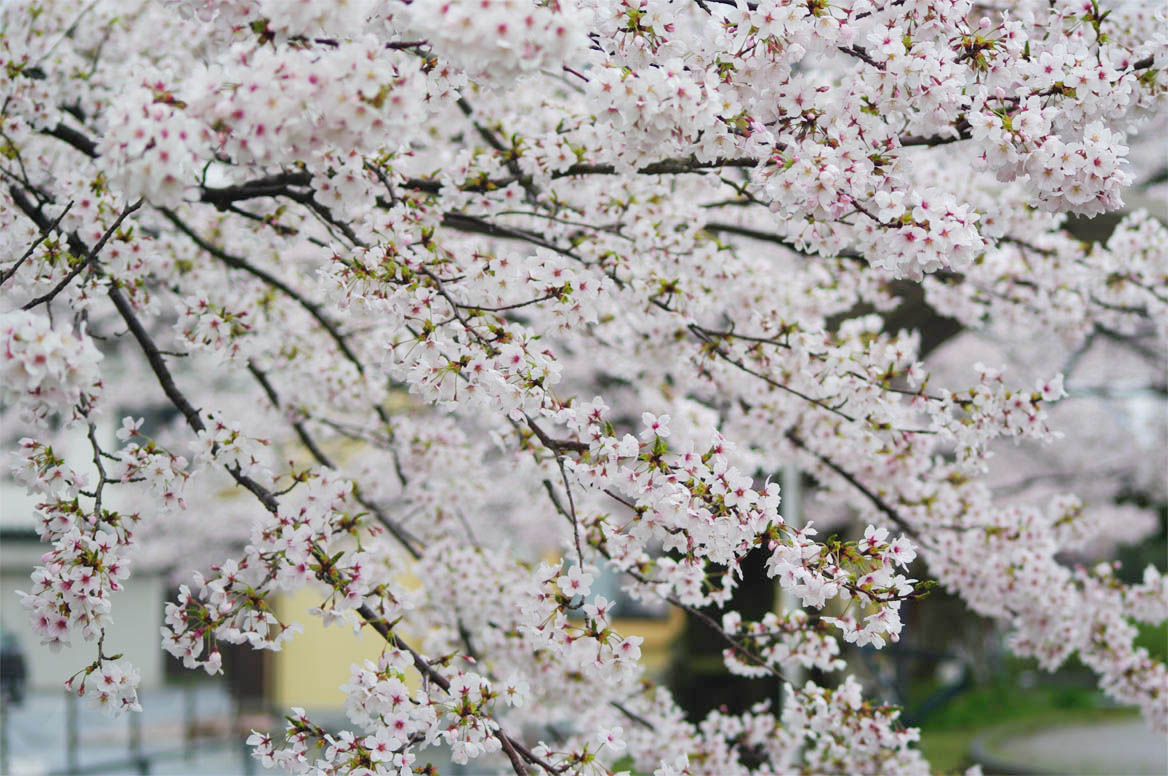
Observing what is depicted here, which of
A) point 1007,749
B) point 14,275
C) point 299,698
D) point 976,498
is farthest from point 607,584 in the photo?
point 14,275

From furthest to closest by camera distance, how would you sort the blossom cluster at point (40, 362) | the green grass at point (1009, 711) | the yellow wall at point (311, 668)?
the yellow wall at point (311, 668)
the green grass at point (1009, 711)
the blossom cluster at point (40, 362)

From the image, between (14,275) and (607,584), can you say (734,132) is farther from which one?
(607,584)

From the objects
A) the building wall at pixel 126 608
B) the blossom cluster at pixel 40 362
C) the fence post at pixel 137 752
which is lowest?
the blossom cluster at pixel 40 362

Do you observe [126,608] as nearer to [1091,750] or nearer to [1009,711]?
[1009,711]

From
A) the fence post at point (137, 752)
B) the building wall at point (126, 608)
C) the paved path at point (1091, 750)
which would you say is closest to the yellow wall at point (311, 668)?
the building wall at point (126, 608)

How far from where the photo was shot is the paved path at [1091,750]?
806 cm

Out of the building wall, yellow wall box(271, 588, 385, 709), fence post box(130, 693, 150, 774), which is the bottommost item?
fence post box(130, 693, 150, 774)

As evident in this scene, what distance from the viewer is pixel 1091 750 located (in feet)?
30.8

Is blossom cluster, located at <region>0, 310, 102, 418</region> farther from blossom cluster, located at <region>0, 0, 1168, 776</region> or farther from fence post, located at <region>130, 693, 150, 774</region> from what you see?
fence post, located at <region>130, 693, 150, 774</region>

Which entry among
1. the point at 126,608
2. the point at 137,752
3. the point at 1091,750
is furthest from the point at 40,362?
the point at 126,608

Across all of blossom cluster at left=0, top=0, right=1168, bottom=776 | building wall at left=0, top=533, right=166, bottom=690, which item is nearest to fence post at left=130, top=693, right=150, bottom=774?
blossom cluster at left=0, top=0, right=1168, bottom=776

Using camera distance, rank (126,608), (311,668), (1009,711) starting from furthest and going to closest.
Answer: (126,608) < (311,668) < (1009,711)

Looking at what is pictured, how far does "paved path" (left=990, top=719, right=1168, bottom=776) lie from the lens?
8062 mm

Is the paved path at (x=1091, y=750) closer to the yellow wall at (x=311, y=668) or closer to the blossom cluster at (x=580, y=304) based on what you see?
the blossom cluster at (x=580, y=304)
